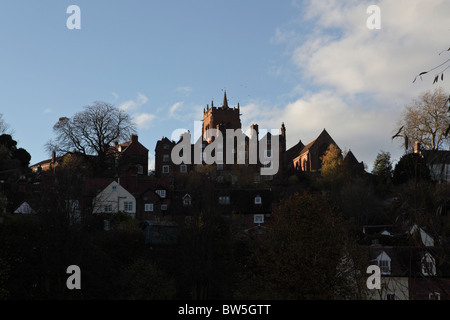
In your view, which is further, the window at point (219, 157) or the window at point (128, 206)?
the window at point (219, 157)

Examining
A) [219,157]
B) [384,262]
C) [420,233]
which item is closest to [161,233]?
[384,262]

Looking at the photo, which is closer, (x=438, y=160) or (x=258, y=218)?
(x=438, y=160)

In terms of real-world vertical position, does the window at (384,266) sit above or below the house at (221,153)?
below

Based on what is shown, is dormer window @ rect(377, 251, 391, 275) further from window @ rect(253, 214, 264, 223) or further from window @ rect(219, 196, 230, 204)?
window @ rect(219, 196, 230, 204)

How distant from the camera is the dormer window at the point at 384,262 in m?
42.1

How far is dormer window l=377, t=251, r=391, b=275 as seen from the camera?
138 feet

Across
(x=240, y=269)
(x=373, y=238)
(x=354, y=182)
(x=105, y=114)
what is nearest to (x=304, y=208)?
(x=240, y=269)

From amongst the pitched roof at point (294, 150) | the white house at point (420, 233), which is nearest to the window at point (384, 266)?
the white house at point (420, 233)

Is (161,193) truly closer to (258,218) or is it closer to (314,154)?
(258,218)

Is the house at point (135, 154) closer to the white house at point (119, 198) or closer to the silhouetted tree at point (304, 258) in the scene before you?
the white house at point (119, 198)

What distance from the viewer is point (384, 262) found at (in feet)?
140

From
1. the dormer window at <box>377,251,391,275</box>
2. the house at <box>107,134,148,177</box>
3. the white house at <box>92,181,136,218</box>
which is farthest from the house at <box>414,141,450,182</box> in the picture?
the house at <box>107,134,148,177</box>
